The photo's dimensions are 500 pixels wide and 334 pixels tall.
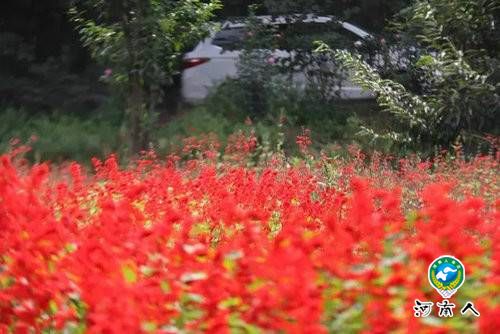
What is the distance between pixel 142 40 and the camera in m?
8.89

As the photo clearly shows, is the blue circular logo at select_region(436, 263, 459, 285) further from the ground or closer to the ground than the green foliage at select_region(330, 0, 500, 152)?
further from the ground

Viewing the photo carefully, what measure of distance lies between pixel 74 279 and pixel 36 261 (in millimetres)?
207

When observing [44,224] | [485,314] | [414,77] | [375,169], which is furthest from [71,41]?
[485,314]

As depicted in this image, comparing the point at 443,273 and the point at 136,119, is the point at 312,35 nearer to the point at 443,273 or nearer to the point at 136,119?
the point at 136,119

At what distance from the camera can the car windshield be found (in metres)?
12.5

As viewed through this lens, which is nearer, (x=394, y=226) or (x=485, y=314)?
(x=485, y=314)

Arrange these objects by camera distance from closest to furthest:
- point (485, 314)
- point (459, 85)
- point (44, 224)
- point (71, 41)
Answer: point (485, 314) < point (44, 224) < point (459, 85) < point (71, 41)

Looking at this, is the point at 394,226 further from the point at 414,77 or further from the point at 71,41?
the point at 71,41

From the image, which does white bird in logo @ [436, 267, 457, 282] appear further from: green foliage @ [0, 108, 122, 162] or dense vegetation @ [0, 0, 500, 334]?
green foliage @ [0, 108, 122, 162]

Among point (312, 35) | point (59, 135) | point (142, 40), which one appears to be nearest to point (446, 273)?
point (142, 40)

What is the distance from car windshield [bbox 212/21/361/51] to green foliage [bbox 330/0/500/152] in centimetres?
284

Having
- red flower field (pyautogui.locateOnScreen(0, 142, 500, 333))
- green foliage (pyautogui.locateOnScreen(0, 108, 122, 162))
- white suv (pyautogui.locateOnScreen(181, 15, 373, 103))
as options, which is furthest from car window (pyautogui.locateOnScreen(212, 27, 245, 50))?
red flower field (pyautogui.locateOnScreen(0, 142, 500, 333))

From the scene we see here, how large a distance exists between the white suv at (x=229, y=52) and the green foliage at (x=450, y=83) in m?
2.87

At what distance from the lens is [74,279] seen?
2723 mm
